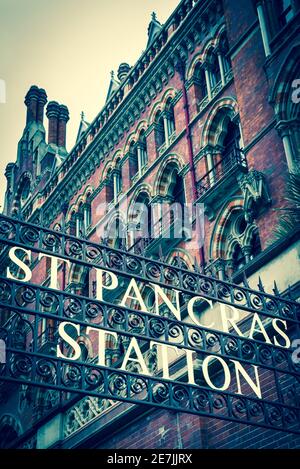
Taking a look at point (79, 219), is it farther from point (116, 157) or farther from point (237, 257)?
point (237, 257)

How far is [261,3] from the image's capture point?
1497 cm

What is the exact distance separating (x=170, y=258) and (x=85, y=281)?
5.99 m

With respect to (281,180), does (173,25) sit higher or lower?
higher

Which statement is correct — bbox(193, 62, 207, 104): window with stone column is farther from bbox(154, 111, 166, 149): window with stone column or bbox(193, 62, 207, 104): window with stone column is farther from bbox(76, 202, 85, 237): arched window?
bbox(76, 202, 85, 237): arched window

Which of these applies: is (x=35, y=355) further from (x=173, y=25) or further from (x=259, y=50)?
(x=173, y=25)

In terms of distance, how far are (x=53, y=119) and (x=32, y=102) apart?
280 centimetres

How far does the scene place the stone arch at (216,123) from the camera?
17.1 metres

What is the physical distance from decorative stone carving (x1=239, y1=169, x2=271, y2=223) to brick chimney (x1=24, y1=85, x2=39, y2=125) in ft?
72.8

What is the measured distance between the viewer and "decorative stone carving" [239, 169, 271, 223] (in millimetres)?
13094

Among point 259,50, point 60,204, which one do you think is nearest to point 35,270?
point 60,204

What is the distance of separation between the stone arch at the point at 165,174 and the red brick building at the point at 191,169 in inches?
1.3

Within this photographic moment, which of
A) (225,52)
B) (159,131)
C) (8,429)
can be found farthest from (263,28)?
(8,429)

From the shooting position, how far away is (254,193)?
13.1 metres

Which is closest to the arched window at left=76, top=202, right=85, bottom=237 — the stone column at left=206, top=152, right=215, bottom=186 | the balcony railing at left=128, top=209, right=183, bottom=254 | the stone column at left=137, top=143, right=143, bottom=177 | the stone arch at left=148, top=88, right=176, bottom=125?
the stone column at left=137, top=143, right=143, bottom=177
